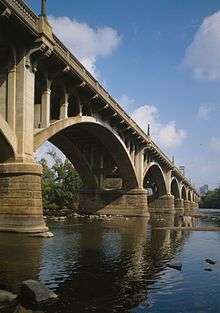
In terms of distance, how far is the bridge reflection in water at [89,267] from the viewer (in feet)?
46.5

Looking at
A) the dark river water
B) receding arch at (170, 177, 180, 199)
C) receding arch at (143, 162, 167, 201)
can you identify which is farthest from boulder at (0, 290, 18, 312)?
Answer: receding arch at (170, 177, 180, 199)

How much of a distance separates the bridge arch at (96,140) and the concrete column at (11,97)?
14.6m

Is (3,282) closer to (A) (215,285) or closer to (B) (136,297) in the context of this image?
(B) (136,297)

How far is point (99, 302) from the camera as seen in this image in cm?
1379

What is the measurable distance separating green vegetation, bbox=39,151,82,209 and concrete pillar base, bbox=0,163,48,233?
51.4 m

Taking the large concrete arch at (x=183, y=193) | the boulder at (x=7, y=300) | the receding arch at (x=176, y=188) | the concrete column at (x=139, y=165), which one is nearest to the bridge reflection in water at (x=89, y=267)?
the boulder at (x=7, y=300)

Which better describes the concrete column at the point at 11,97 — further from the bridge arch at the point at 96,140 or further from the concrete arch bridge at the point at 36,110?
the bridge arch at the point at 96,140

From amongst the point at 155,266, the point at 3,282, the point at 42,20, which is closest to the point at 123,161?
the point at 42,20

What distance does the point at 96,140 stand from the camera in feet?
208

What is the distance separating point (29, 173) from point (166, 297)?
16867mm

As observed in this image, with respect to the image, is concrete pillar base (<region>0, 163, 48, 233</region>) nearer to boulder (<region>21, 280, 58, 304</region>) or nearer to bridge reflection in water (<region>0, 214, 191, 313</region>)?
bridge reflection in water (<region>0, 214, 191, 313</region>)

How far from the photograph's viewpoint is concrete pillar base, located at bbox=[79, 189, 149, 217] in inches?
2744

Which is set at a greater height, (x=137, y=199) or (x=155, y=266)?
(x=137, y=199)

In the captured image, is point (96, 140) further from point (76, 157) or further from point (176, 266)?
point (176, 266)
